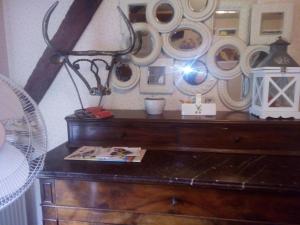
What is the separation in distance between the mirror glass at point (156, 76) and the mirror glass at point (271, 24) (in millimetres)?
554

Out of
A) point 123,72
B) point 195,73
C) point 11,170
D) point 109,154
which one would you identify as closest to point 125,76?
point 123,72

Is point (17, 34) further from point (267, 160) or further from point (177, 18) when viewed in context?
point (267, 160)

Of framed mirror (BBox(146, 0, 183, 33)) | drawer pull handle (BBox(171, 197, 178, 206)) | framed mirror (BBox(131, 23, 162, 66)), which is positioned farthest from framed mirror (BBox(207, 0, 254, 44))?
drawer pull handle (BBox(171, 197, 178, 206))

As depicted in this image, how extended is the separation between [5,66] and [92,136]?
79cm

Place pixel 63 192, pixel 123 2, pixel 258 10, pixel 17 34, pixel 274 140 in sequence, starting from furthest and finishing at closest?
pixel 17 34 → pixel 123 2 → pixel 258 10 → pixel 274 140 → pixel 63 192

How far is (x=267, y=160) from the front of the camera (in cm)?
102

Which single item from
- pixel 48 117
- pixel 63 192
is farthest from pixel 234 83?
pixel 48 117

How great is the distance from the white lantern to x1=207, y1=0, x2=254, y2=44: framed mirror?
0.67ft

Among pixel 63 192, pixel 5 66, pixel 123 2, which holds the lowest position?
pixel 63 192

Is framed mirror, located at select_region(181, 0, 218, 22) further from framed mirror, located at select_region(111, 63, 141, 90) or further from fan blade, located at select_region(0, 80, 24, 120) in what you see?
fan blade, located at select_region(0, 80, 24, 120)

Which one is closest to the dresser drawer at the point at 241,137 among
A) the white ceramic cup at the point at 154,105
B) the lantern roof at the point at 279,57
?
the white ceramic cup at the point at 154,105

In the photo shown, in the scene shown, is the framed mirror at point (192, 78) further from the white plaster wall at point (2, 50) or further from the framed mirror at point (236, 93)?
the white plaster wall at point (2, 50)

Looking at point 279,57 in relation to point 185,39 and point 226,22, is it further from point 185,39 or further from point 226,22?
point 185,39

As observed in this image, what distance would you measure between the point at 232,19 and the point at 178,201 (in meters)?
0.97
